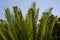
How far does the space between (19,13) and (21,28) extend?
0.90 meters

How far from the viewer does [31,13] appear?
811 centimetres

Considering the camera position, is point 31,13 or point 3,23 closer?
point 31,13

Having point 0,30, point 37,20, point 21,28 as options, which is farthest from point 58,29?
point 0,30

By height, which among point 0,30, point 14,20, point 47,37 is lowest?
point 47,37

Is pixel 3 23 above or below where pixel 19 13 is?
below

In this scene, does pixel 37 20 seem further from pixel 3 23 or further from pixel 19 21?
pixel 3 23

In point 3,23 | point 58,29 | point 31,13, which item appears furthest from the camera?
point 58,29

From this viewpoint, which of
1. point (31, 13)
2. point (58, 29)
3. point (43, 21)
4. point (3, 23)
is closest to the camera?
point (31, 13)

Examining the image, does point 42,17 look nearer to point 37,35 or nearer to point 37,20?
point 37,20

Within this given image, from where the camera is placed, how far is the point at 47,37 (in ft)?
31.2

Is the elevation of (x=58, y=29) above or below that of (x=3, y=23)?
below

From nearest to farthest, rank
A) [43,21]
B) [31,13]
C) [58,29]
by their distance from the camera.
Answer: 1. [31,13]
2. [43,21]
3. [58,29]

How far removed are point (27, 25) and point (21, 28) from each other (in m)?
0.41

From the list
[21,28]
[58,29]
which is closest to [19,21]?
[21,28]
